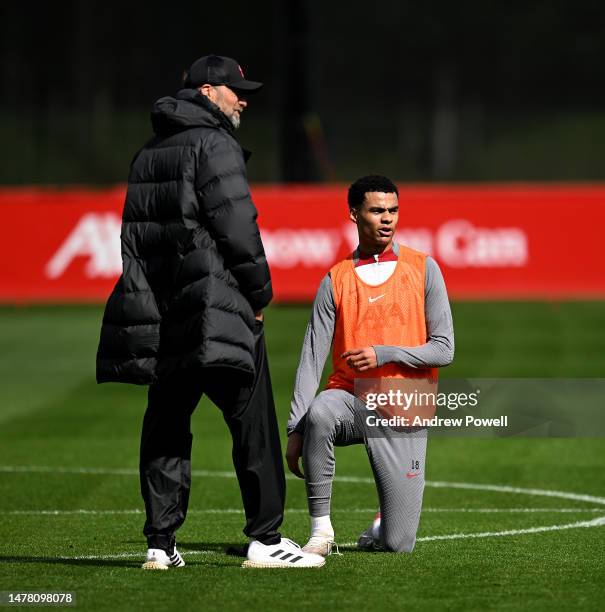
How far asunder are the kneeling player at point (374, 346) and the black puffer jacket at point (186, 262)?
68 cm

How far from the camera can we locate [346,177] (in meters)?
38.0

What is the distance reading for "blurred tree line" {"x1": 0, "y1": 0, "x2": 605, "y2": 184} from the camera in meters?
39.0

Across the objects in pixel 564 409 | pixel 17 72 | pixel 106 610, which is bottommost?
pixel 106 610

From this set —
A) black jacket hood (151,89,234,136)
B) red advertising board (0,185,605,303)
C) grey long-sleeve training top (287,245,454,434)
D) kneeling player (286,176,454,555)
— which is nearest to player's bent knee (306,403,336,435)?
kneeling player (286,176,454,555)

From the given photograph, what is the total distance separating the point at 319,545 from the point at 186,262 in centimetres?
145

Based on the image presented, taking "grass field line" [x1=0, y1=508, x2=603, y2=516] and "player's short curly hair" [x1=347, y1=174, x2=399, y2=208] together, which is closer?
"player's short curly hair" [x1=347, y1=174, x2=399, y2=208]

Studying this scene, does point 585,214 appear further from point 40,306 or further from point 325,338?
point 325,338

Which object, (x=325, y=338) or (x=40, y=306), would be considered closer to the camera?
(x=325, y=338)

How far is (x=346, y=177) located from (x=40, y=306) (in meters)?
14.8

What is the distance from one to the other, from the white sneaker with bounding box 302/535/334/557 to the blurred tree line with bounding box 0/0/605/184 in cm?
3036

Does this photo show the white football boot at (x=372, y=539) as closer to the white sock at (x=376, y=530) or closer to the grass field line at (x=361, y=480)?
the white sock at (x=376, y=530)

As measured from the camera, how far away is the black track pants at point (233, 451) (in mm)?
6973

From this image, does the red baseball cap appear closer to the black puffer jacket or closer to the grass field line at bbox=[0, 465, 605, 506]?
the black puffer jacket

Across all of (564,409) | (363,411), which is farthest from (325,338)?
(564,409)
